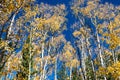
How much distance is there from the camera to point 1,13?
32.8ft

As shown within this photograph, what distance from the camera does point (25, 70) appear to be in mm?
24375

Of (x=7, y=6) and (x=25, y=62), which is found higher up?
(x=25, y=62)

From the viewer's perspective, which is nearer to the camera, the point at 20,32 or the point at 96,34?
the point at 20,32

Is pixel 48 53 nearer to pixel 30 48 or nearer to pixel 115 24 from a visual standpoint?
pixel 30 48

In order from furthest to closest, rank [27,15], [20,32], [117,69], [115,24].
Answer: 1. [115,24]
2. [117,69]
3. [27,15]
4. [20,32]

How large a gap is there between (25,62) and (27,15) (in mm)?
11163

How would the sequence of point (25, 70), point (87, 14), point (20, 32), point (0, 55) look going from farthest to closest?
point (25, 70)
point (87, 14)
point (20, 32)
point (0, 55)

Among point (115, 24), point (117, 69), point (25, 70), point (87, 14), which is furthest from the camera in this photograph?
point (25, 70)

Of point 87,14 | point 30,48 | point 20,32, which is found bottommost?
point 20,32

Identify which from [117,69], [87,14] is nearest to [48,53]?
[87,14]

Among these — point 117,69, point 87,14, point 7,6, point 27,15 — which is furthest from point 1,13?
point 87,14

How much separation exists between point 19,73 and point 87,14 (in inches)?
370

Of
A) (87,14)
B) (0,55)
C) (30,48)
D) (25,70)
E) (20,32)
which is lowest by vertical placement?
(0,55)

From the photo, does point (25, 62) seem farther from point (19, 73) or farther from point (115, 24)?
point (115, 24)
